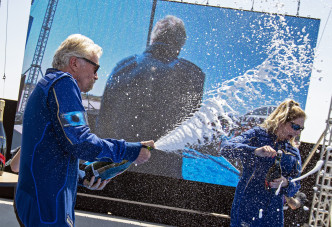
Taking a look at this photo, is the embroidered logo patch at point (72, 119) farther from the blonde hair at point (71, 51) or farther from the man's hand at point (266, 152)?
the man's hand at point (266, 152)

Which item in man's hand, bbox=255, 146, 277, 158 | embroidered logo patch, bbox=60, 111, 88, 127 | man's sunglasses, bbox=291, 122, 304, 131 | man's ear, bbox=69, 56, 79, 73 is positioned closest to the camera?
embroidered logo patch, bbox=60, 111, 88, 127

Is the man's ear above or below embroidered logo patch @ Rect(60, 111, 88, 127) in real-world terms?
above

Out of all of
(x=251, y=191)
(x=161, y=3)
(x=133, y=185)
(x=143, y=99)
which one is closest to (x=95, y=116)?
(x=143, y=99)

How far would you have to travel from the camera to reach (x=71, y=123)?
3.64ft

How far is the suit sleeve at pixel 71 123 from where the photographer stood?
1.11m

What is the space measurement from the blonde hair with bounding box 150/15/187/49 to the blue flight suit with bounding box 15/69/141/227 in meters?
3.69

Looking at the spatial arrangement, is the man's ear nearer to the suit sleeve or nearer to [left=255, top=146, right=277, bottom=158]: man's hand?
the suit sleeve

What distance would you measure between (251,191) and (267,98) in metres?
2.69

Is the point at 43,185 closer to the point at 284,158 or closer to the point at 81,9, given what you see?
the point at 284,158

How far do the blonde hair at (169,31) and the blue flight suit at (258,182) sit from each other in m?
2.82

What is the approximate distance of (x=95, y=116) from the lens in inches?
187

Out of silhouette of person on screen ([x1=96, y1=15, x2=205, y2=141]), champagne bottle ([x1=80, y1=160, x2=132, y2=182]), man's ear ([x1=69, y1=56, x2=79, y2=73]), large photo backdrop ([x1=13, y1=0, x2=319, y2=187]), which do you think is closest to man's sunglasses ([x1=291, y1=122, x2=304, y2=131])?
champagne bottle ([x1=80, y1=160, x2=132, y2=182])

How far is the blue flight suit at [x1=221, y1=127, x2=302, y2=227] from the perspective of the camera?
1.98 m

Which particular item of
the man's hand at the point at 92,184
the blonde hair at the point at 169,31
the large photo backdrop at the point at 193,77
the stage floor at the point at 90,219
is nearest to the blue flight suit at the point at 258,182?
the man's hand at the point at 92,184
